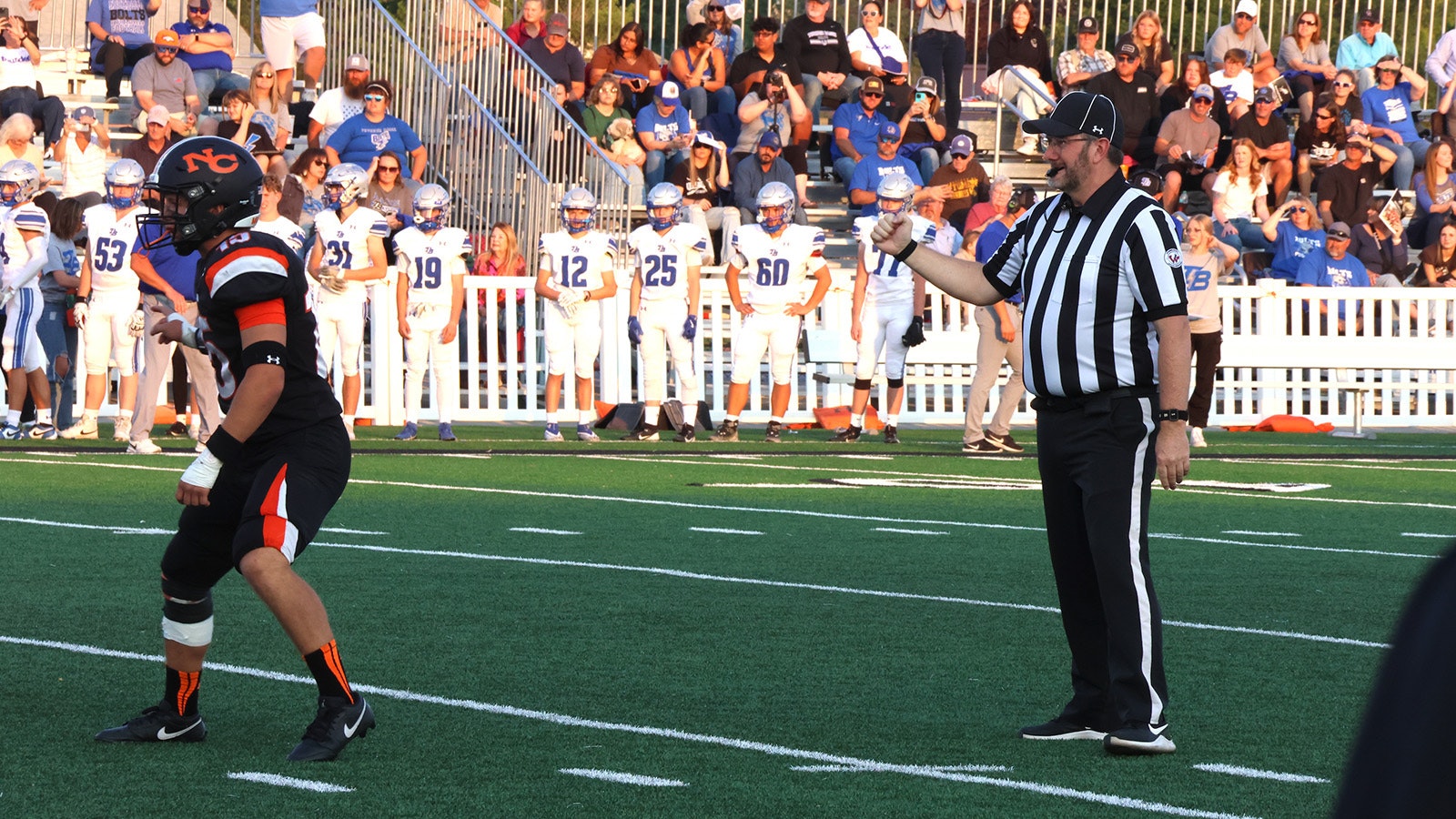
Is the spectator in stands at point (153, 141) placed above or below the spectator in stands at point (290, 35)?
below

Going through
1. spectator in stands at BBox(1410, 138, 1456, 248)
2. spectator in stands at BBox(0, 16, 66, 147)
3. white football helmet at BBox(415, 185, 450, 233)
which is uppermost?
spectator in stands at BBox(0, 16, 66, 147)

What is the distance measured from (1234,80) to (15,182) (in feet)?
43.9

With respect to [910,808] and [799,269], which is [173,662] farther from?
[799,269]

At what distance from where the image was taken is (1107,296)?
5121mm

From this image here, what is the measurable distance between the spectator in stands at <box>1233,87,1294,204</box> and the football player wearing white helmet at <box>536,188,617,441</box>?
8059 millimetres

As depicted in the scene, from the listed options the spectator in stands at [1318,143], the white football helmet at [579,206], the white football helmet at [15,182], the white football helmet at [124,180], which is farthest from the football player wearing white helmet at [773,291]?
the spectator in stands at [1318,143]

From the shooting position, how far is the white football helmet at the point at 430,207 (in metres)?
16.1

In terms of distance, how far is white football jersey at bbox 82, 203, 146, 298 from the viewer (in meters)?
14.1

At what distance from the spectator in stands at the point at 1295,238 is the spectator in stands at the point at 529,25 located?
794 cm

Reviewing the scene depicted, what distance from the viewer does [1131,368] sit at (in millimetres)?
5105

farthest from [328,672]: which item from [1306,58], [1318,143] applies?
[1306,58]

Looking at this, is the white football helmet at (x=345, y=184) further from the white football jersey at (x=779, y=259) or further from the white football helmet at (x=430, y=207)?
the white football jersey at (x=779, y=259)

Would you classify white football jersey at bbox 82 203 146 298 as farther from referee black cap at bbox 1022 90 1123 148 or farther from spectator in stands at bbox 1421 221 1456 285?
spectator in stands at bbox 1421 221 1456 285

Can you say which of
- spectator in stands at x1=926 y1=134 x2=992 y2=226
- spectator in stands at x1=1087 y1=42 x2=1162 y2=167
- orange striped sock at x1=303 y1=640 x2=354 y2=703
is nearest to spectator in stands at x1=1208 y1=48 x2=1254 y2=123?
spectator in stands at x1=1087 y1=42 x2=1162 y2=167
